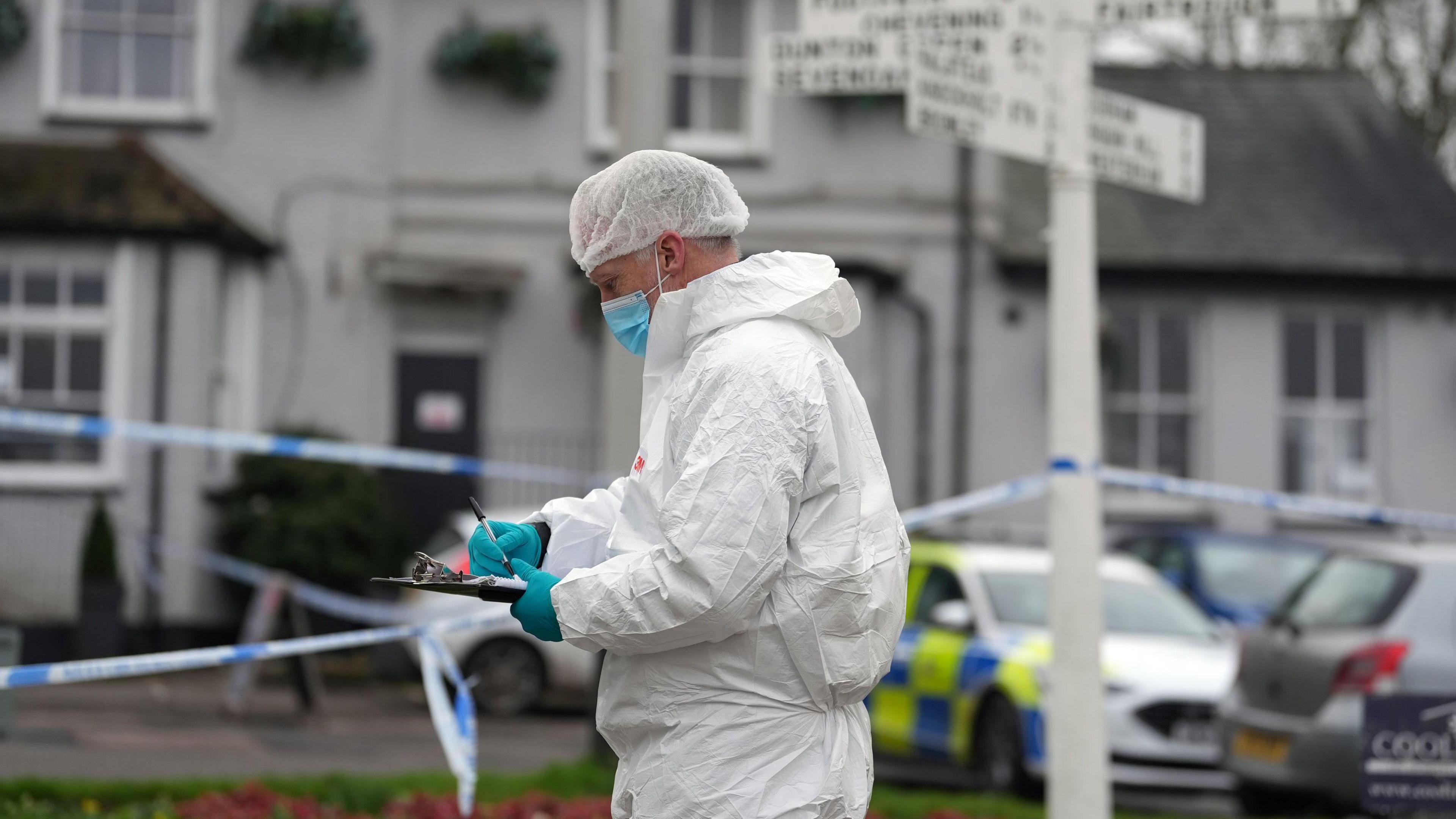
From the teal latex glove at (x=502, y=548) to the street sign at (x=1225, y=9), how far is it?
11.4ft

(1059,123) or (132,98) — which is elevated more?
(132,98)

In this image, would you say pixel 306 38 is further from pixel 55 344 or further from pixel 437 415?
pixel 437 415

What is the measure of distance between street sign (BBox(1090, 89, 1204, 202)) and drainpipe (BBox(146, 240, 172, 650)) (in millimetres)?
11049

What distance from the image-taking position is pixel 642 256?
125 inches

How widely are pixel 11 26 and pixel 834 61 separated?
12.3 m

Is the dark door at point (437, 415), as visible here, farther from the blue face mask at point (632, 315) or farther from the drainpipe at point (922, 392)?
the blue face mask at point (632, 315)

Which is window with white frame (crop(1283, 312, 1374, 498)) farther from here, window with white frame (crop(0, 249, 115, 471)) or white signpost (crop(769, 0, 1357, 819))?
white signpost (crop(769, 0, 1357, 819))

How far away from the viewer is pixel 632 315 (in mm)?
3287

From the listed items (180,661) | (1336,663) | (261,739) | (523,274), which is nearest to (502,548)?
(180,661)

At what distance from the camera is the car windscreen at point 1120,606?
10.5 metres

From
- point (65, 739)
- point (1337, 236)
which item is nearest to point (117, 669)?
point (65, 739)

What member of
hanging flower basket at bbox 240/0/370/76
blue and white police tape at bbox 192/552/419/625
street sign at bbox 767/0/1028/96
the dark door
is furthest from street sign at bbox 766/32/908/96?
the dark door

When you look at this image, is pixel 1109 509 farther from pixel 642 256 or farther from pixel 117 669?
pixel 642 256

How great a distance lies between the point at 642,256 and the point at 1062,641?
3060mm
